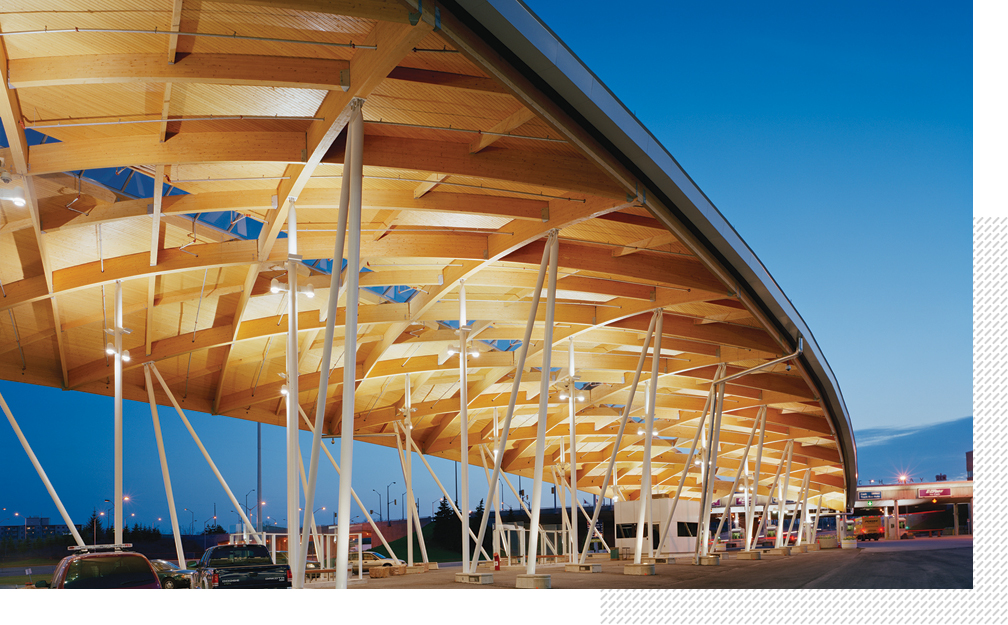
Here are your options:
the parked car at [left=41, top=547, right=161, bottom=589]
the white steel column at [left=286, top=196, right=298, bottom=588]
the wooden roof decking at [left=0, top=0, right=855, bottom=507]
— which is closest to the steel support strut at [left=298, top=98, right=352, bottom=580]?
the wooden roof decking at [left=0, top=0, right=855, bottom=507]

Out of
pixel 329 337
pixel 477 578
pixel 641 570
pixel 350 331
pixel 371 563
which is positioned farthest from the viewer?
pixel 371 563

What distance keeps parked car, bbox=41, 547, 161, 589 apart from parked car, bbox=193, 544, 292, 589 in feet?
9.47

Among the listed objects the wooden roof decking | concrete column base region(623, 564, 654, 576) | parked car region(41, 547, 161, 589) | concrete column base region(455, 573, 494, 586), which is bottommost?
concrete column base region(623, 564, 654, 576)

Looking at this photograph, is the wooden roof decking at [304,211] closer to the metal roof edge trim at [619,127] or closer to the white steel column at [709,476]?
the metal roof edge trim at [619,127]

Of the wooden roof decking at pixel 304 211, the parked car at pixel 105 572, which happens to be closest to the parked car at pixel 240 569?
the parked car at pixel 105 572

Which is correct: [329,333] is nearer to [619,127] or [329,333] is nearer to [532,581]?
[619,127]

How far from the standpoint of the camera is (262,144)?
1705 centimetres

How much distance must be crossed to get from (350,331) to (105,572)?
628 centimetres

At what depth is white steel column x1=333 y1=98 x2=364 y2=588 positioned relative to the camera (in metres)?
13.7

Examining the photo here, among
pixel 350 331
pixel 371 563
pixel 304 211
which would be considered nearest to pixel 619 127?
pixel 350 331

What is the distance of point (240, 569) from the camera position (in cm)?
1778

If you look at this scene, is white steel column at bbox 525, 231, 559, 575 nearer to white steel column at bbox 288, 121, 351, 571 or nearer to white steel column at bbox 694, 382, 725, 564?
white steel column at bbox 288, 121, 351, 571

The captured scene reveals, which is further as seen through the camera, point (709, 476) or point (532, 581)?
point (709, 476)
